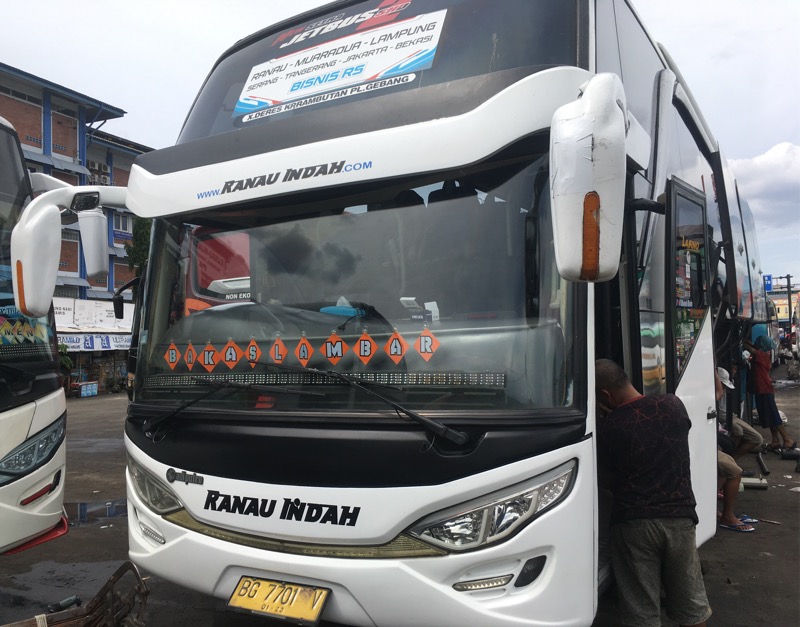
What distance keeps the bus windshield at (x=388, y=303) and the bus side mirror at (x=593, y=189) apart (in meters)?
0.41

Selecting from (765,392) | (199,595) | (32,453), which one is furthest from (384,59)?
(765,392)

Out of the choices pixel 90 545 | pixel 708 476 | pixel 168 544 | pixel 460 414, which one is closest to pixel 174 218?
pixel 168 544

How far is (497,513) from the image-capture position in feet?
8.13

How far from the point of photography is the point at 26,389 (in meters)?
4.09

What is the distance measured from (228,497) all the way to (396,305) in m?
1.10

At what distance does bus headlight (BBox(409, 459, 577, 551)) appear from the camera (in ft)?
8.11

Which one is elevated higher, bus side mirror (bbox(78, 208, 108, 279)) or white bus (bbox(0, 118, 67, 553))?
bus side mirror (bbox(78, 208, 108, 279))

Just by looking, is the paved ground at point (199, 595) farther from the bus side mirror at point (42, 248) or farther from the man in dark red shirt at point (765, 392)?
the bus side mirror at point (42, 248)

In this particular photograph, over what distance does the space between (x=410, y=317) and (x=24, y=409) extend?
267 centimetres

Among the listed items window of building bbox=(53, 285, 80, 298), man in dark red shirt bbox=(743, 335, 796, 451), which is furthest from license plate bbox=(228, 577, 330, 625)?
window of building bbox=(53, 285, 80, 298)

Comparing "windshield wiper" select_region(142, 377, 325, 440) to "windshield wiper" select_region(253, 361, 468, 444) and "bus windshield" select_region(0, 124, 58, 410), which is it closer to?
"windshield wiper" select_region(253, 361, 468, 444)

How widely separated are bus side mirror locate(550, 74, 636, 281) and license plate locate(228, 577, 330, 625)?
1.60 meters

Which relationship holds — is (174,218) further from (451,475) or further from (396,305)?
(451,475)

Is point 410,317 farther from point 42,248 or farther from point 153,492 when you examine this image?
point 42,248
